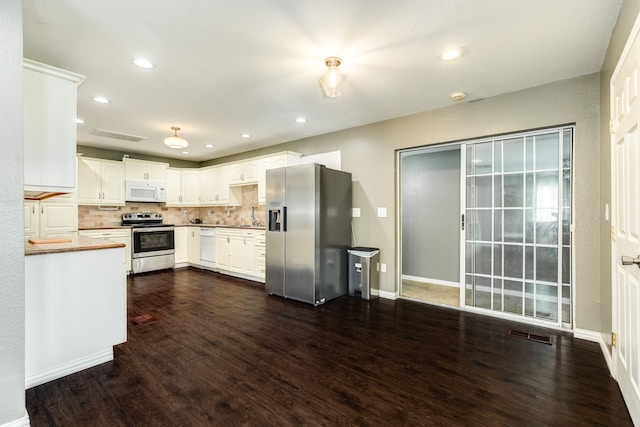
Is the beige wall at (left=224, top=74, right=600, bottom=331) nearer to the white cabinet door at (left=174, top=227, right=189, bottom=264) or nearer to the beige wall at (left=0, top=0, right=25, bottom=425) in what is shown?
the white cabinet door at (left=174, top=227, right=189, bottom=264)

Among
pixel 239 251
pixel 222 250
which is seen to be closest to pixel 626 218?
pixel 239 251

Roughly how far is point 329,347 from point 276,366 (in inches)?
21.1

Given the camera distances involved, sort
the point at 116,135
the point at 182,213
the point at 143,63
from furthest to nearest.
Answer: the point at 182,213, the point at 116,135, the point at 143,63

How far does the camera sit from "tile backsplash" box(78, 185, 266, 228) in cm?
579

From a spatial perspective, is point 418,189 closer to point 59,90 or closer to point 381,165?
point 381,165

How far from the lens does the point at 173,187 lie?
6.62 metres

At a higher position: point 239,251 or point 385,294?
point 239,251

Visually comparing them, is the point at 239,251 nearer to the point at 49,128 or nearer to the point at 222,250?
the point at 222,250

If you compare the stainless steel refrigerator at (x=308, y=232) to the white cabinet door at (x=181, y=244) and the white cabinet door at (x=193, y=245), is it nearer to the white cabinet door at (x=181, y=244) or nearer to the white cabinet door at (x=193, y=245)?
the white cabinet door at (x=193, y=245)

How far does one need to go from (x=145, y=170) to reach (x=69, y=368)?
478cm

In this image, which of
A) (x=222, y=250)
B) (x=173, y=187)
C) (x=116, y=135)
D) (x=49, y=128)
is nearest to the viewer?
(x=49, y=128)

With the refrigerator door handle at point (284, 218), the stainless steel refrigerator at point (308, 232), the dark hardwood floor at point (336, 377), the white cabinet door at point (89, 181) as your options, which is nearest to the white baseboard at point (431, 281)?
the dark hardwood floor at point (336, 377)

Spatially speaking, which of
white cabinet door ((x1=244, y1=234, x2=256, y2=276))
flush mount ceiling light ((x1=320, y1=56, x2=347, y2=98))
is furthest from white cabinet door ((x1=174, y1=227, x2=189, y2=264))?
flush mount ceiling light ((x1=320, y1=56, x2=347, y2=98))

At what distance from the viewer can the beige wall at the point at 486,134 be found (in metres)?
2.74
